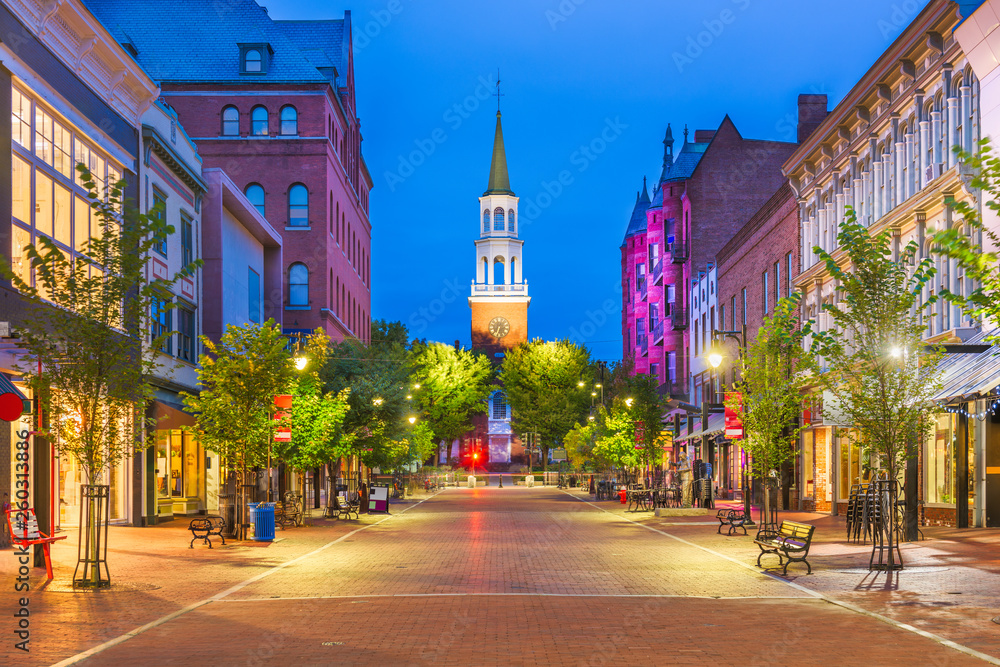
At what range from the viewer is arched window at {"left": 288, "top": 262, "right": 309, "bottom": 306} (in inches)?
2232

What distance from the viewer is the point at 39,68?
24406 mm

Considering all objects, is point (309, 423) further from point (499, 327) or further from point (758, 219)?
point (499, 327)

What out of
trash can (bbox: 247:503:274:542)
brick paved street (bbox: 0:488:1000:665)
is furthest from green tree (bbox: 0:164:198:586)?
trash can (bbox: 247:503:274:542)

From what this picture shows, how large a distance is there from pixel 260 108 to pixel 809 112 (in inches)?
1077

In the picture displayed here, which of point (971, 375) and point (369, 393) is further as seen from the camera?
point (369, 393)

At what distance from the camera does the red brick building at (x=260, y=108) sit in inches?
2205

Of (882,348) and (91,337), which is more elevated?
(91,337)

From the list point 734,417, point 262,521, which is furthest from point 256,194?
point 262,521

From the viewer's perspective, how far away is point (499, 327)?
374ft

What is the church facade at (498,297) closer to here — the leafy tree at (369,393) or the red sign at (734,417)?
the leafy tree at (369,393)

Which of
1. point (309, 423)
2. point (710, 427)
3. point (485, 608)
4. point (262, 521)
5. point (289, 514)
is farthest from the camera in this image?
point (710, 427)

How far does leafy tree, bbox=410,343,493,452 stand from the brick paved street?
70827 mm

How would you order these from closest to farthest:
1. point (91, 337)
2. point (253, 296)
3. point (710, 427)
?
point (91, 337), point (253, 296), point (710, 427)

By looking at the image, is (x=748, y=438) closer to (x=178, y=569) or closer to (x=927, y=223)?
(x=927, y=223)
